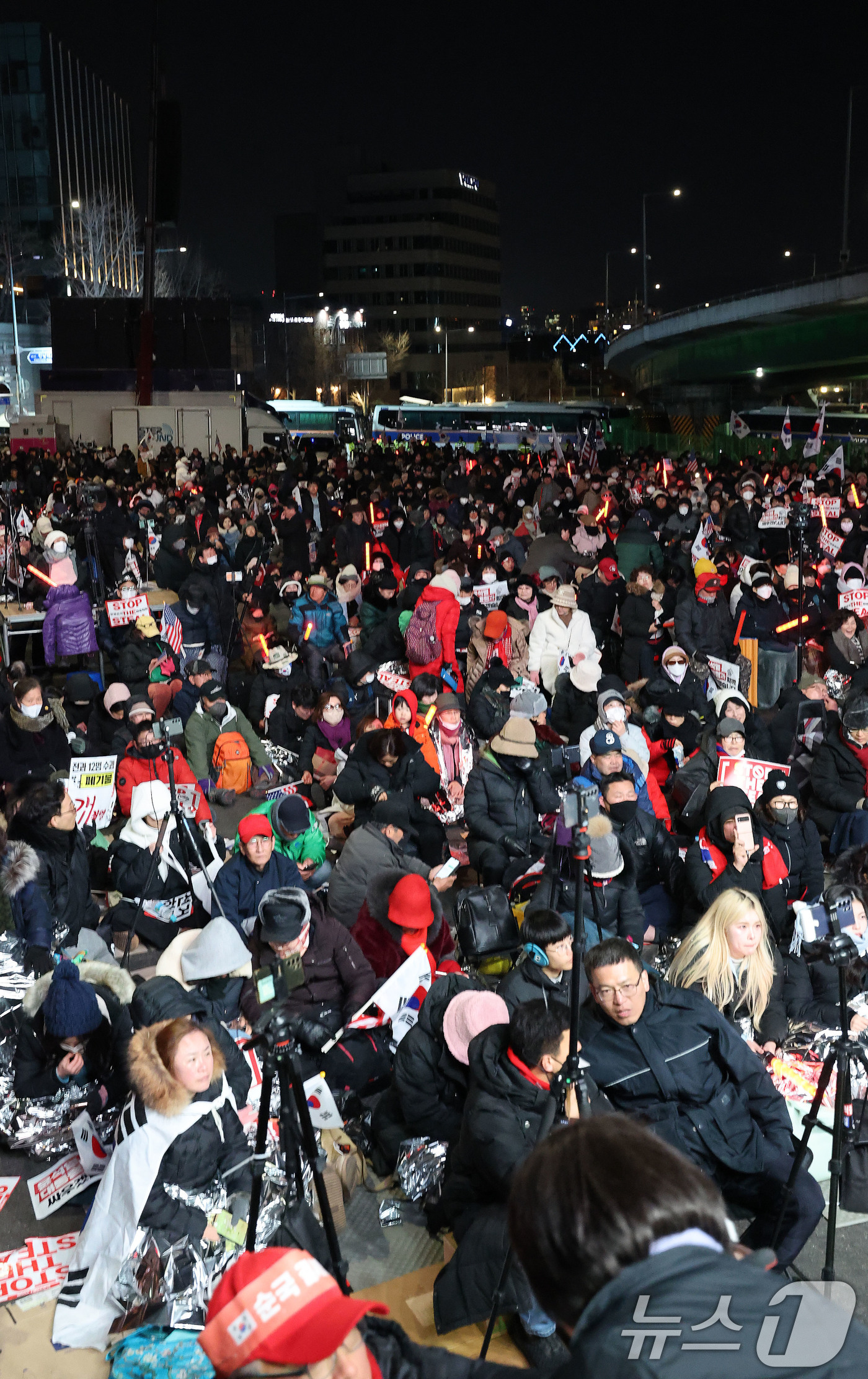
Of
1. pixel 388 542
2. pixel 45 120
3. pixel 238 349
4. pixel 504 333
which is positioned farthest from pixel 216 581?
pixel 504 333

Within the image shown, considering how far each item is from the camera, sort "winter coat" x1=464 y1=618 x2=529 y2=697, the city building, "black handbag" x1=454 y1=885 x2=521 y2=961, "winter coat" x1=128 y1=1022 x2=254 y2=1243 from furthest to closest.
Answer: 1. the city building
2. "winter coat" x1=464 y1=618 x2=529 y2=697
3. "black handbag" x1=454 y1=885 x2=521 y2=961
4. "winter coat" x1=128 y1=1022 x2=254 y2=1243

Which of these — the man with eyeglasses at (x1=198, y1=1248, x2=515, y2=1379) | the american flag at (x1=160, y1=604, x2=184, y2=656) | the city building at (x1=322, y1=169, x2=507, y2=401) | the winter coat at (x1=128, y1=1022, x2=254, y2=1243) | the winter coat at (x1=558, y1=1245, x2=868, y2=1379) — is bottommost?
the winter coat at (x1=128, y1=1022, x2=254, y2=1243)

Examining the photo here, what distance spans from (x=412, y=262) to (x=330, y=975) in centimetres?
13074

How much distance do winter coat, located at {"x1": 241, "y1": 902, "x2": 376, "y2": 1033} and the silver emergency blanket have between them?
86 cm

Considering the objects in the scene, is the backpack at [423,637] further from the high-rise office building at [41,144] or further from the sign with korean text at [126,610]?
the high-rise office building at [41,144]

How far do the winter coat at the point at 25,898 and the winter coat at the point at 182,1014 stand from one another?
1.26 meters

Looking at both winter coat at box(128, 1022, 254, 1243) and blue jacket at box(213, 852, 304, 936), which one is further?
blue jacket at box(213, 852, 304, 936)

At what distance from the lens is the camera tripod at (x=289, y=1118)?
3.34 metres

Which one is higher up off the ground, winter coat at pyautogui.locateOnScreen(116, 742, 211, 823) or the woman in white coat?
the woman in white coat

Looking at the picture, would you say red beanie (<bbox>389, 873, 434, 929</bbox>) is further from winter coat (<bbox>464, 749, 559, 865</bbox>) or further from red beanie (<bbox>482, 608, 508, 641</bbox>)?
red beanie (<bbox>482, 608, 508, 641</bbox>)

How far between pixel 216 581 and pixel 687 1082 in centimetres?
905

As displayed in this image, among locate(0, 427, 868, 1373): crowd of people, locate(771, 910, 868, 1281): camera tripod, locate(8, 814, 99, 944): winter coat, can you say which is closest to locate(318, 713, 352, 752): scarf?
locate(0, 427, 868, 1373): crowd of people

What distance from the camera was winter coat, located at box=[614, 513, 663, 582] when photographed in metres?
14.4

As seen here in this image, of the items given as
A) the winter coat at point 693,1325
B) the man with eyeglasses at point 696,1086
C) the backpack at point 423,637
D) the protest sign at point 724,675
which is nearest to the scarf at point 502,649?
the backpack at point 423,637
